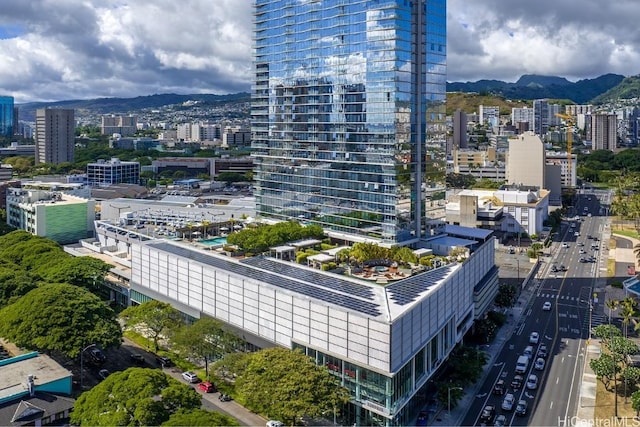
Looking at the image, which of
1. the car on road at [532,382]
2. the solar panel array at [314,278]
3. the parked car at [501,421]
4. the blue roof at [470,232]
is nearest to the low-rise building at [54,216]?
the solar panel array at [314,278]

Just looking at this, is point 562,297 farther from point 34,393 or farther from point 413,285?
point 34,393

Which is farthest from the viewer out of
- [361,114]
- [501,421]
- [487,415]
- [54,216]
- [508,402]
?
[54,216]

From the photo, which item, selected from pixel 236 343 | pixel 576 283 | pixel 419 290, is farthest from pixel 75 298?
pixel 576 283

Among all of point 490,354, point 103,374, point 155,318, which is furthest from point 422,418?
point 103,374

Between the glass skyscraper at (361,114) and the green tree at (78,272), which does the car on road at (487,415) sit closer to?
the glass skyscraper at (361,114)

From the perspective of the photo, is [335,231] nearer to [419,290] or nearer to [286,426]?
[419,290]

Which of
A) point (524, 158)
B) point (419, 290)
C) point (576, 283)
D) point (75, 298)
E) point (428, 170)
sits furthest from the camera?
point (524, 158)
